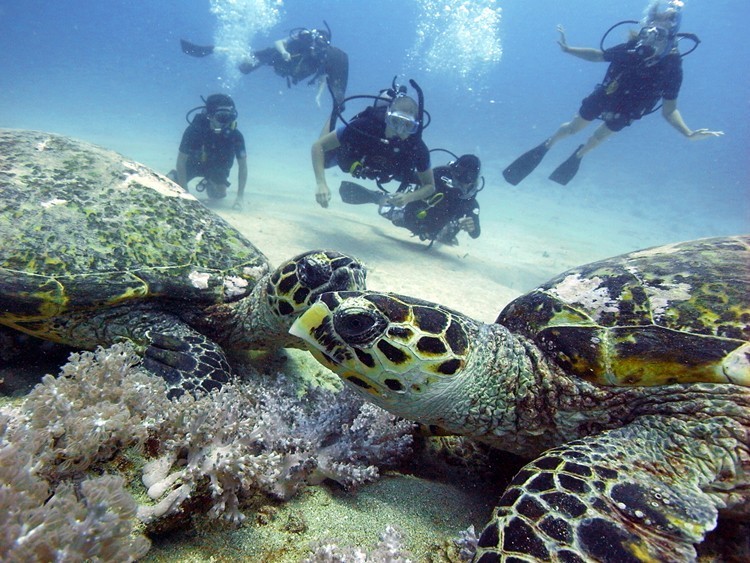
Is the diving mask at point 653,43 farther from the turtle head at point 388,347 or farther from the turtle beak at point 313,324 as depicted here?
the turtle beak at point 313,324

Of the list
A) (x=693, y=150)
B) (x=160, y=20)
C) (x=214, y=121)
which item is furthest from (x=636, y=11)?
(x=214, y=121)

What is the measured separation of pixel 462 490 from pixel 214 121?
8.23m

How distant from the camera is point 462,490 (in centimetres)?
180

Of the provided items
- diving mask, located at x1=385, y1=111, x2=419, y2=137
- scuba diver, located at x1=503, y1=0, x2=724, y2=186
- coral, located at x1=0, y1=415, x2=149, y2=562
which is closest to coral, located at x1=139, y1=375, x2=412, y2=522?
coral, located at x1=0, y1=415, x2=149, y2=562

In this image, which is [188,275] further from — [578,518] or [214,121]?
[214,121]

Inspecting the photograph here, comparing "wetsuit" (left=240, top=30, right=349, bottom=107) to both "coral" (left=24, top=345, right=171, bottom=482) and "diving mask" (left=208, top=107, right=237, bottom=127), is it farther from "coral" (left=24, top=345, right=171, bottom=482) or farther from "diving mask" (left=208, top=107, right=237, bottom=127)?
"coral" (left=24, top=345, right=171, bottom=482)

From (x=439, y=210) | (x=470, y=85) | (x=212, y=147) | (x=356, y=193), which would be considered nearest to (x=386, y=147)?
(x=439, y=210)

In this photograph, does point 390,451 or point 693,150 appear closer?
point 390,451

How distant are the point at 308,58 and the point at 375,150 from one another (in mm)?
7562

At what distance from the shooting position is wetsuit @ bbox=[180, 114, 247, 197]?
8125mm

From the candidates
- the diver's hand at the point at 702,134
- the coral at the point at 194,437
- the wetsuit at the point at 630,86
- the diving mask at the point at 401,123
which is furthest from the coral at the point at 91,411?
the wetsuit at the point at 630,86

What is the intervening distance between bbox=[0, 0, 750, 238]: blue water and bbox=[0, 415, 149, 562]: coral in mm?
26415

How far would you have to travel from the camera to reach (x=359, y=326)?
1.54m

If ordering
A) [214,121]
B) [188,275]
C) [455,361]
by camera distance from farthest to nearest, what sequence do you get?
[214,121] → [188,275] → [455,361]
